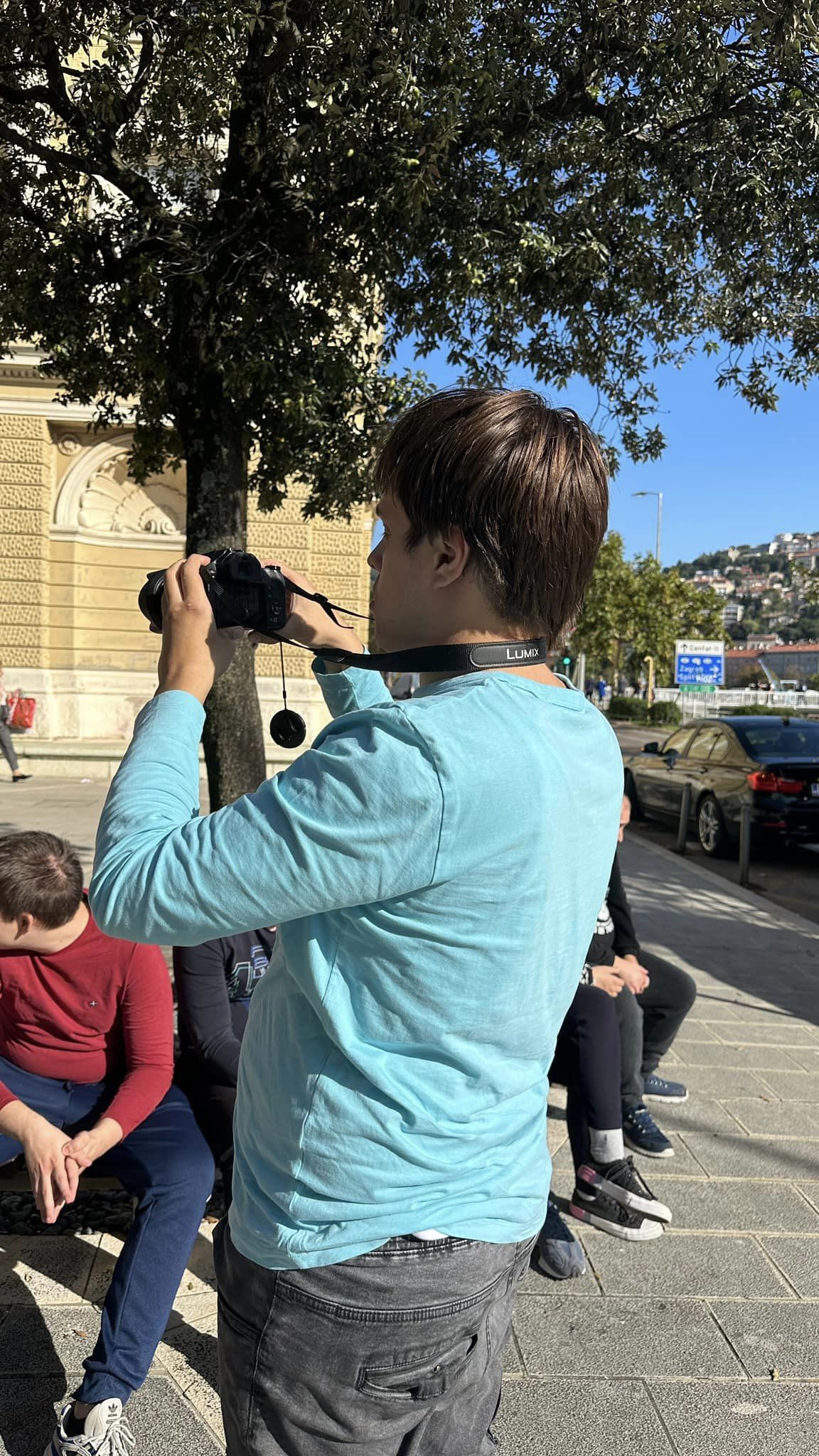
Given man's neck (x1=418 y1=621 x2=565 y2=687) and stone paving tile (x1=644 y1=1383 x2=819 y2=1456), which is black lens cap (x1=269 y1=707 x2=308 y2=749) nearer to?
man's neck (x1=418 y1=621 x2=565 y2=687)

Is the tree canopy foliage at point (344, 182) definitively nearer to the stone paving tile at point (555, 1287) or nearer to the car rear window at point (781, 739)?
the stone paving tile at point (555, 1287)

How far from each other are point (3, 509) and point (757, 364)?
498 inches

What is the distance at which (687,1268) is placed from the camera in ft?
10.0

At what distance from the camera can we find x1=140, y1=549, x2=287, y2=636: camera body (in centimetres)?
123

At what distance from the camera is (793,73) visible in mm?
4762

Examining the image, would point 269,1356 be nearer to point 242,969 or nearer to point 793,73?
point 242,969

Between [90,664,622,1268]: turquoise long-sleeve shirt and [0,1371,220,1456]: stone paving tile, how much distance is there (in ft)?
4.59

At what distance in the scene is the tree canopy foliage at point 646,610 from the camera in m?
44.2

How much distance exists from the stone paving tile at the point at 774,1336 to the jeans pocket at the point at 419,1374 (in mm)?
1732

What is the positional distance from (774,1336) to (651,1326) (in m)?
0.32

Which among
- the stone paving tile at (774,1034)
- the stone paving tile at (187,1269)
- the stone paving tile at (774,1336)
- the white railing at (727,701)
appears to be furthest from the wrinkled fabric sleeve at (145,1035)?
the white railing at (727,701)

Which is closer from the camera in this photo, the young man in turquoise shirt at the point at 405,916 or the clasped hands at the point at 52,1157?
the young man in turquoise shirt at the point at 405,916

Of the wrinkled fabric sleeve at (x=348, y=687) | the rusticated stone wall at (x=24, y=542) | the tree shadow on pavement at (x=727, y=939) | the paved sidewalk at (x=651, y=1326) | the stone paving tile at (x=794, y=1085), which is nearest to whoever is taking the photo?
the wrinkled fabric sleeve at (x=348, y=687)

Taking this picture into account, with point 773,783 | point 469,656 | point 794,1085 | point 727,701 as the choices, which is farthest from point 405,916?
point 727,701
